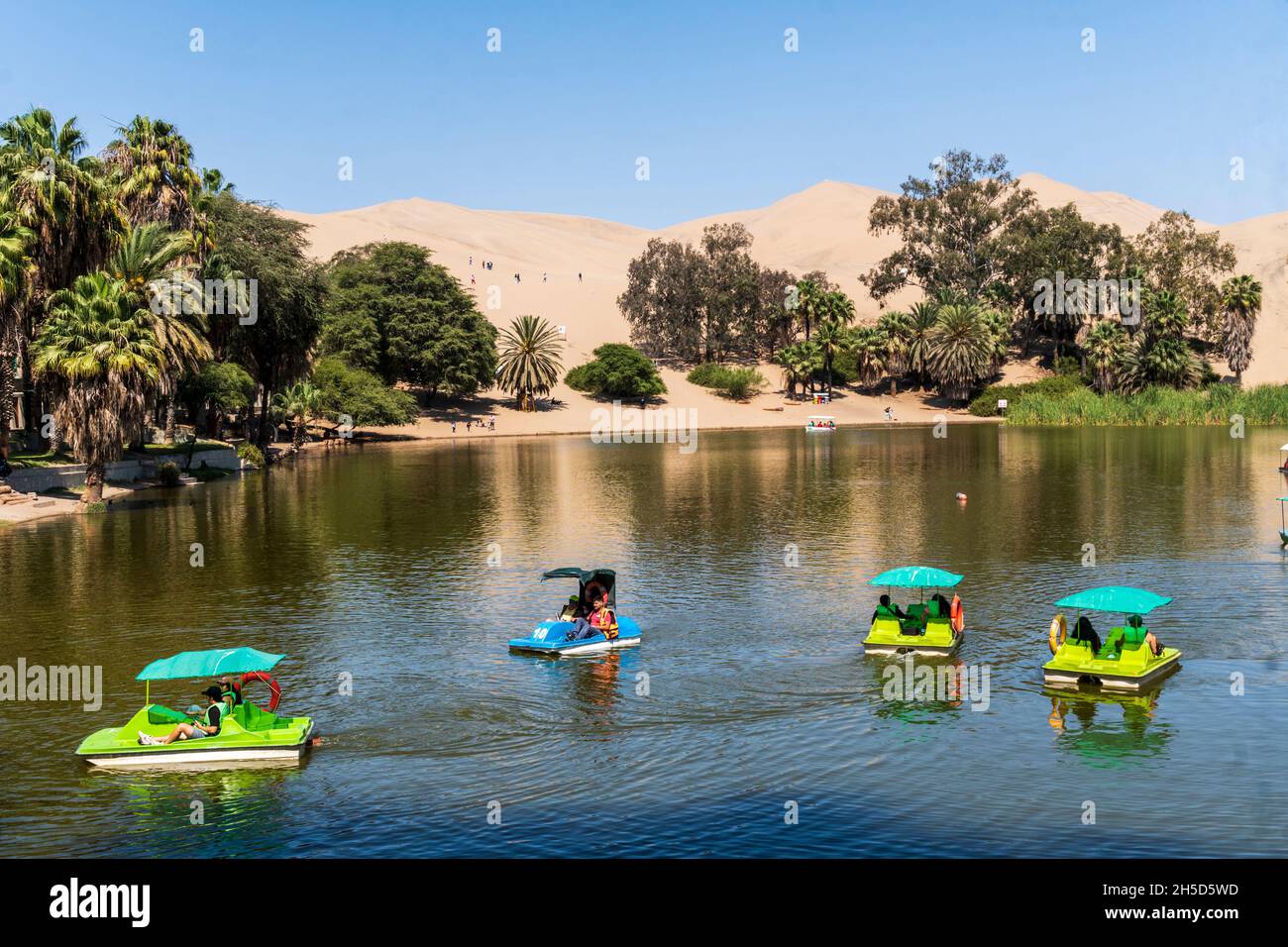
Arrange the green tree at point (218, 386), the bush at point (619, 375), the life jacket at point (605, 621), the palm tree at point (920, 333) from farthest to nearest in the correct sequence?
the palm tree at point (920, 333)
the bush at point (619, 375)
the green tree at point (218, 386)
the life jacket at point (605, 621)

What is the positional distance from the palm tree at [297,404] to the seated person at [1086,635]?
277 ft

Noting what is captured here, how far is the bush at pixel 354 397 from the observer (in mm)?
116375

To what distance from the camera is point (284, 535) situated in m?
51.1

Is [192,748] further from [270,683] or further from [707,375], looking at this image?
[707,375]

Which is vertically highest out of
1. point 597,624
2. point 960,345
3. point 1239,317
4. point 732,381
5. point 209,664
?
point 1239,317

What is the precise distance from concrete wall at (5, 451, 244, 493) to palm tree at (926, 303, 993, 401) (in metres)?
87.3

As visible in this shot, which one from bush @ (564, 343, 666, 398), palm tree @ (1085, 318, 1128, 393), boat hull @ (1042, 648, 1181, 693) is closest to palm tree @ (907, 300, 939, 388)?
palm tree @ (1085, 318, 1128, 393)

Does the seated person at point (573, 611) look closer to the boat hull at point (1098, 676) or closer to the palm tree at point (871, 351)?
the boat hull at point (1098, 676)

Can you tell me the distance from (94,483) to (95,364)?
23.5 feet

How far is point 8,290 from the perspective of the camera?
5412 cm

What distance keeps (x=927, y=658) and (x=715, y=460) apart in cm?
6114

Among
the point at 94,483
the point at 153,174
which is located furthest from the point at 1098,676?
the point at 153,174

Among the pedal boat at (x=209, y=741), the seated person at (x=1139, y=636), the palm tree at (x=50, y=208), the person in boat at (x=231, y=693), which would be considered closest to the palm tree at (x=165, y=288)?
the palm tree at (x=50, y=208)
